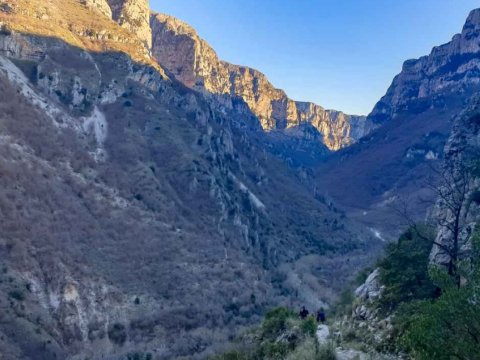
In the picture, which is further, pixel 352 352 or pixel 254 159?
pixel 254 159

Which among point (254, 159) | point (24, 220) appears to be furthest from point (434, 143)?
point (24, 220)

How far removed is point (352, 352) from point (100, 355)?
31842 mm

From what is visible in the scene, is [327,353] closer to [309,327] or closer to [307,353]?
[307,353]

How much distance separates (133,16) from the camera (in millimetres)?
160500

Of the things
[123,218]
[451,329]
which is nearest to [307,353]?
[451,329]

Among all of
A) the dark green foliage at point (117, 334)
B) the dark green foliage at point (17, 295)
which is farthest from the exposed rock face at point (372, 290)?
→ the dark green foliage at point (17, 295)

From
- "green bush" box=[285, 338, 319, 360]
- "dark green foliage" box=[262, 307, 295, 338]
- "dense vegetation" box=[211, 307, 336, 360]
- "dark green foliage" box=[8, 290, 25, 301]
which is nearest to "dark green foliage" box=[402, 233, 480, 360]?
"green bush" box=[285, 338, 319, 360]

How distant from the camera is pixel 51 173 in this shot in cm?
6322

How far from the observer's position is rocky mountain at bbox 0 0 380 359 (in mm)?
45812

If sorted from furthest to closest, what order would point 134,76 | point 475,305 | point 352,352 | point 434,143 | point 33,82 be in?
point 434,143, point 134,76, point 33,82, point 352,352, point 475,305

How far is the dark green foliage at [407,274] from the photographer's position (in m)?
20.7

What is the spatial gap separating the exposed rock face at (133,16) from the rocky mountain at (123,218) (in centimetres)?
2008

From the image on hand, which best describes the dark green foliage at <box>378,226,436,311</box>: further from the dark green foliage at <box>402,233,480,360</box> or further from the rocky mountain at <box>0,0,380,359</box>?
the rocky mountain at <box>0,0,380,359</box>

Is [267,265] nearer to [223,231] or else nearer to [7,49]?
[223,231]
